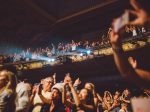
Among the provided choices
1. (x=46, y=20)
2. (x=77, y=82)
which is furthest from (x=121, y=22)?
(x=46, y=20)

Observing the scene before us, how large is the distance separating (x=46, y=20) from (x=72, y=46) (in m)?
2.98

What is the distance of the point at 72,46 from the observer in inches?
A: 204

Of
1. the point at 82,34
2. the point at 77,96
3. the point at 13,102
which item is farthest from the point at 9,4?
the point at 13,102

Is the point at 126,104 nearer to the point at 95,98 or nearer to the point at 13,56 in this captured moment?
the point at 95,98

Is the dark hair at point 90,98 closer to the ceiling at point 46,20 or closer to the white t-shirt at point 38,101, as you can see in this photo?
the white t-shirt at point 38,101

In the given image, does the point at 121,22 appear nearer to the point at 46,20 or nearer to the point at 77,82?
the point at 77,82

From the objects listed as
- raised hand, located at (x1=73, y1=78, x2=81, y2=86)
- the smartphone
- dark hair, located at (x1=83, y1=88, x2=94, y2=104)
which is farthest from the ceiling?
the smartphone

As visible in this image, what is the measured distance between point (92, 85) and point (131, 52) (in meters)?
0.94

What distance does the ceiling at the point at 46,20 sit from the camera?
703 centimetres

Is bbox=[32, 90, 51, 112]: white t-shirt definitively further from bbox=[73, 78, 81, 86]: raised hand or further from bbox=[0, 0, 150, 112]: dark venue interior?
bbox=[73, 78, 81, 86]: raised hand

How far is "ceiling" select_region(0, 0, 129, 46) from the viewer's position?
7.03m

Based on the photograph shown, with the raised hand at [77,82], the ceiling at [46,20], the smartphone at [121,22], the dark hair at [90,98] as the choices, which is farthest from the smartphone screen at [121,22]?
the ceiling at [46,20]

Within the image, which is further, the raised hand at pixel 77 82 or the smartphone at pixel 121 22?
the raised hand at pixel 77 82

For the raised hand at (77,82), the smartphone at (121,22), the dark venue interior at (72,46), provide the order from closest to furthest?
1. the smartphone at (121,22)
2. the dark venue interior at (72,46)
3. the raised hand at (77,82)
